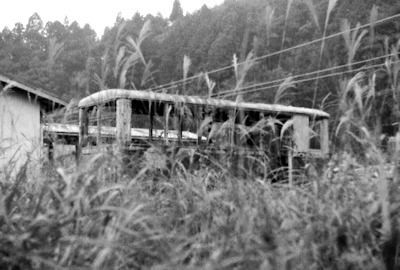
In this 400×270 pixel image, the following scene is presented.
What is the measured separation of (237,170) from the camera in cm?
269

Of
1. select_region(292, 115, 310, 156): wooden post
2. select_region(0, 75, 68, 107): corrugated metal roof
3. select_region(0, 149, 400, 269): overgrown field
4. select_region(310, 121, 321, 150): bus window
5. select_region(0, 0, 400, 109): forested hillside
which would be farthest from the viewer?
select_region(0, 75, 68, 107): corrugated metal roof

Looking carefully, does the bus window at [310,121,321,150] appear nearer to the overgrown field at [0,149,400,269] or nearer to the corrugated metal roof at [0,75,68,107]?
the overgrown field at [0,149,400,269]

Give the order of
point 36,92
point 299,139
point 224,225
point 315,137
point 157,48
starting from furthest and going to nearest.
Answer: point 36,92 → point 157,48 → point 315,137 → point 299,139 → point 224,225

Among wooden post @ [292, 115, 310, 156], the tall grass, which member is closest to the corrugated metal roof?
wooden post @ [292, 115, 310, 156]

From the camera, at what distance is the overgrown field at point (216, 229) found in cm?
176

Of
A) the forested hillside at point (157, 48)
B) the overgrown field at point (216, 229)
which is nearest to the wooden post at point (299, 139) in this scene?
the forested hillside at point (157, 48)

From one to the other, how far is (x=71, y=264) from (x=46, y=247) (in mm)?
123

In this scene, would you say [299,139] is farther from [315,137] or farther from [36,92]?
[36,92]

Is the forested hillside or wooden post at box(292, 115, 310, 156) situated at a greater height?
the forested hillside

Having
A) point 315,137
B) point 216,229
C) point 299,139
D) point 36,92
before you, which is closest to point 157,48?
point 315,137

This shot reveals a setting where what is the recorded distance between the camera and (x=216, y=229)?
2.03m

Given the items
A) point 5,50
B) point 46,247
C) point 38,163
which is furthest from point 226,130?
point 5,50

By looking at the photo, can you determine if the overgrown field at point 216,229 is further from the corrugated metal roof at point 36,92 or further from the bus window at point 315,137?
the corrugated metal roof at point 36,92

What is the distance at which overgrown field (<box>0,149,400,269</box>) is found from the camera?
1.76m
